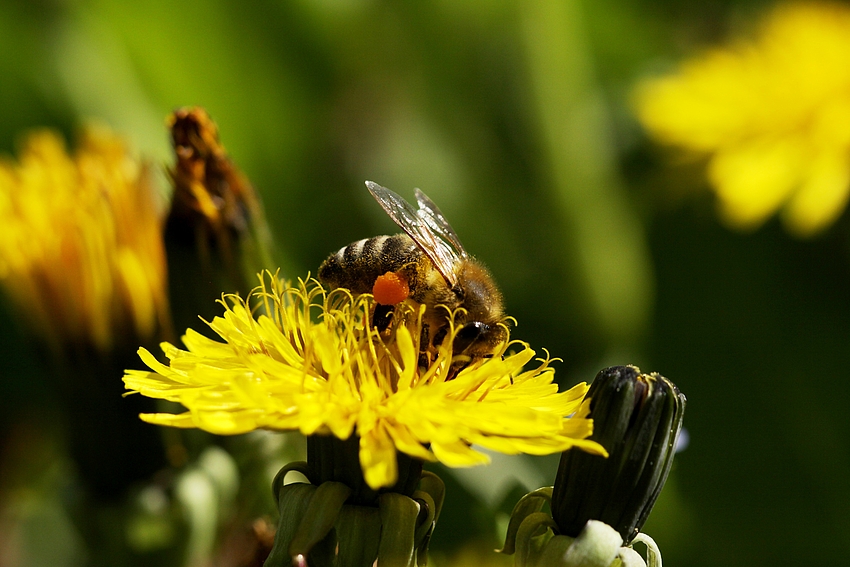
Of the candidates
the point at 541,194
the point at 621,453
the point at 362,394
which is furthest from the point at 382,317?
the point at 541,194

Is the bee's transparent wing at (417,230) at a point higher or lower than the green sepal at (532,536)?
higher

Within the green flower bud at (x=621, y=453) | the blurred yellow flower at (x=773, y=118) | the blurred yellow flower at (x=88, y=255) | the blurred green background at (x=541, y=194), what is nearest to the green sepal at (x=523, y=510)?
the green flower bud at (x=621, y=453)

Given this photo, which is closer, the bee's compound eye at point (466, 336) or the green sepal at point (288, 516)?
the green sepal at point (288, 516)

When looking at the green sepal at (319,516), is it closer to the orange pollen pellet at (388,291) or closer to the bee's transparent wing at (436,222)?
the orange pollen pellet at (388,291)

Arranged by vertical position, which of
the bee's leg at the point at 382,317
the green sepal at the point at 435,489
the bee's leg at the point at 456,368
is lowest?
the green sepal at the point at 435,489

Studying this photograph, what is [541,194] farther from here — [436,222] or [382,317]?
[382,317]

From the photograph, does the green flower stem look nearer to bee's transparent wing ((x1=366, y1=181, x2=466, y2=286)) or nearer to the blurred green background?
bee's transparent wing ((x1=366, y1=181, x2=466, y2=286))
